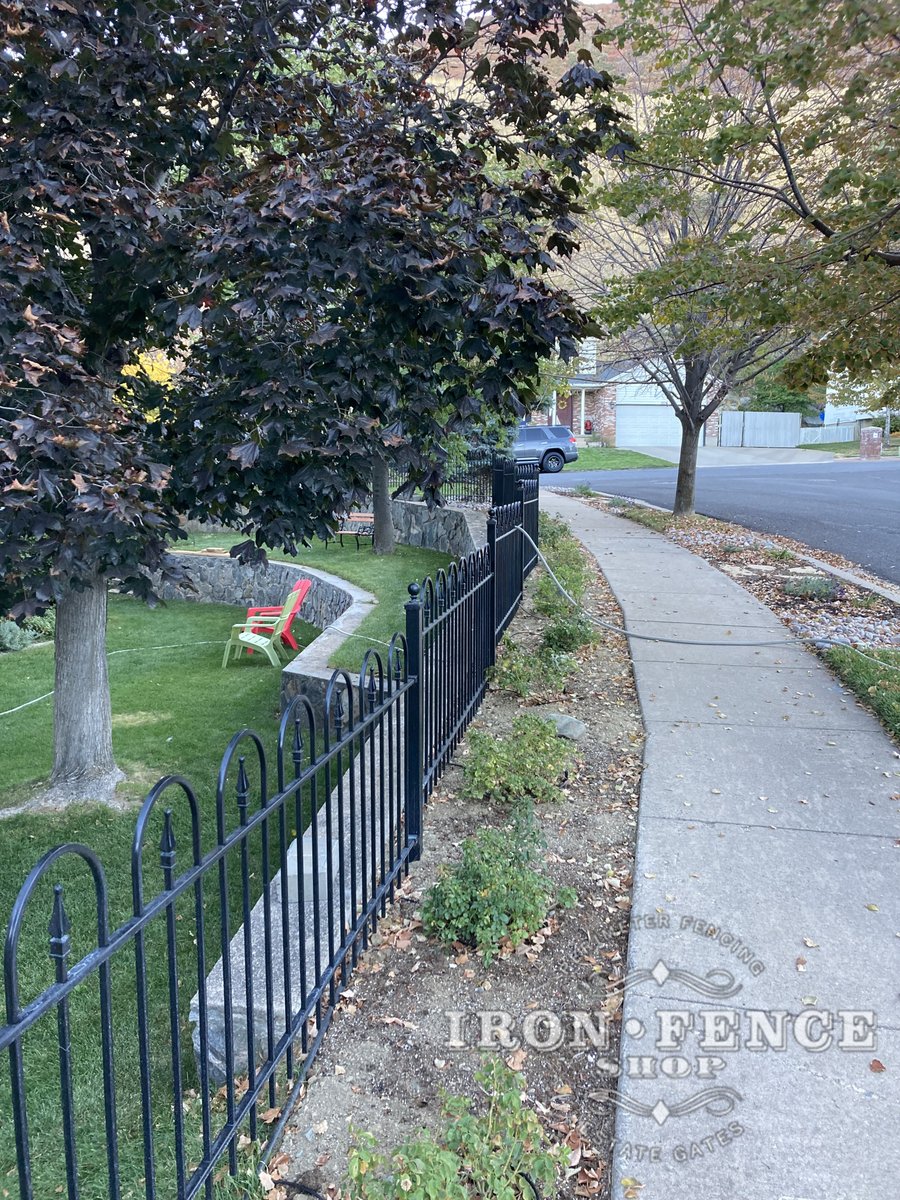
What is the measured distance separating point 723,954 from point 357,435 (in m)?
2.37

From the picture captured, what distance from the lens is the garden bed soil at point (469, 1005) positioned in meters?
2.61

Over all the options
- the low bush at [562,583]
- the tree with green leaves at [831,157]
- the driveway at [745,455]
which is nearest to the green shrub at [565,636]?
the low bush at [562,583]

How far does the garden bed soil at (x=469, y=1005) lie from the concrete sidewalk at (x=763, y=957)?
4.5 inches

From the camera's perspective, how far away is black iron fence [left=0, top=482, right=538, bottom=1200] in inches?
74.1

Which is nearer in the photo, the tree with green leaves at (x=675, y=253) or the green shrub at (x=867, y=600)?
the tree with green leaves at (x=675, y=253)

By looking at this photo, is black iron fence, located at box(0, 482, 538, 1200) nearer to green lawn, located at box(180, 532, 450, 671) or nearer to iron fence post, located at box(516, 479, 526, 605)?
green lawn, located at box(180, 532, 450, 671)

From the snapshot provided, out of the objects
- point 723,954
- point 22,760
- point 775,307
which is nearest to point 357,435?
point 723,954

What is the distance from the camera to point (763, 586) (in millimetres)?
10328

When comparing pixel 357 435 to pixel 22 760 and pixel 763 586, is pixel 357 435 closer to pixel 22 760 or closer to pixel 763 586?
pixel 22 760

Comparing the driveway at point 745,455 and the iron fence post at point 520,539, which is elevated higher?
the driveway at point 745,455

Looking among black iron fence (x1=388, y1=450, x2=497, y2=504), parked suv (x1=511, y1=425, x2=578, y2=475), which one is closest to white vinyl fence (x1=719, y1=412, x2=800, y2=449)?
parked suv (x1=511, y1=425, x2=578, y2=475)

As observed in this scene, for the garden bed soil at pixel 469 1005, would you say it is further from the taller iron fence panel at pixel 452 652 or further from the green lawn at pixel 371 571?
the green lawn at pixel 371 571

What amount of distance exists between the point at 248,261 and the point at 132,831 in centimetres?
403

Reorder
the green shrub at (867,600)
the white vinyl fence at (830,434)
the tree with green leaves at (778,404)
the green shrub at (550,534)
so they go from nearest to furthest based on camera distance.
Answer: the green shrub at (867,600), the green shrub at (550,534), the tree with green leaves at (778,404), the white vinyl fence at (830,434)
